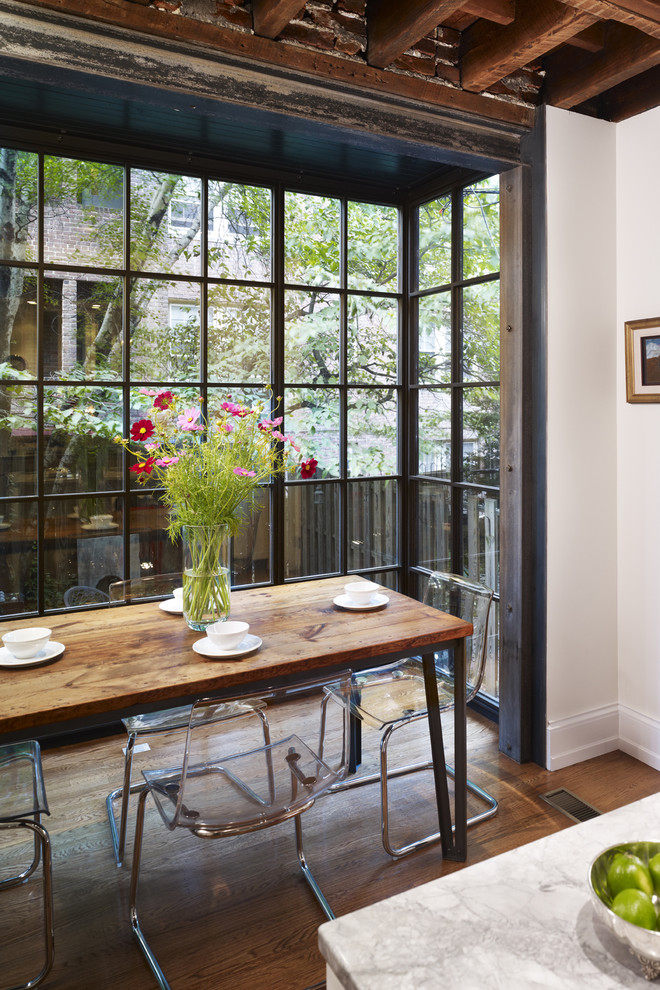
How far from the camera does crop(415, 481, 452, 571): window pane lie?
3.40m

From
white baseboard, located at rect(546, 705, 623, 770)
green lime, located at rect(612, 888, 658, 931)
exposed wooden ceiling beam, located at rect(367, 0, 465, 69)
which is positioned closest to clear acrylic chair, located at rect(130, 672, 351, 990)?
green lime, located at rect(612, 888, 658, 931)

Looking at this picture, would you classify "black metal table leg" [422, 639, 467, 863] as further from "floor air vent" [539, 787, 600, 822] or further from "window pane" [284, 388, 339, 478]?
"window pane" [284, 388, 339, 478]

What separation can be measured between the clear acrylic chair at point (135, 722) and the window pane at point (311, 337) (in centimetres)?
126

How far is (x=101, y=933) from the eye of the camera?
1.85 m

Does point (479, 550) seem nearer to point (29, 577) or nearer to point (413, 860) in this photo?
point (413, 860)

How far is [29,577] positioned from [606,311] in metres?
2.65

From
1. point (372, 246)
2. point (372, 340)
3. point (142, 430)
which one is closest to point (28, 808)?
point (142, 430)

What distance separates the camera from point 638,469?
2.71 m

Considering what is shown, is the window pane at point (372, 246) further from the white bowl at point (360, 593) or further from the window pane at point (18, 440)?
the white bowl at point (360, 593)

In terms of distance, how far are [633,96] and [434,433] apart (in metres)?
1.63

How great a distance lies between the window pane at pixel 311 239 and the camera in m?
3.31

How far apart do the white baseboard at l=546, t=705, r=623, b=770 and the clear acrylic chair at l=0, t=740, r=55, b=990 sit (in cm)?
186

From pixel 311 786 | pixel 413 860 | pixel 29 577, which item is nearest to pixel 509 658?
pixel 413 860

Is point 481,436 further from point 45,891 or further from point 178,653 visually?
point 45,891
